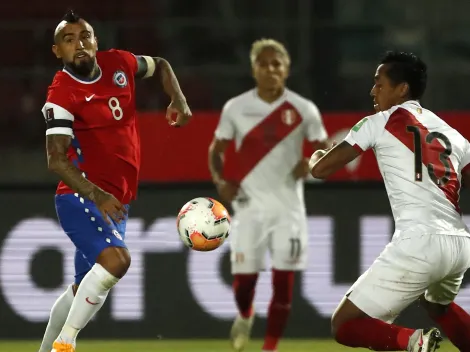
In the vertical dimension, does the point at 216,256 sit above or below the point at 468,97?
below

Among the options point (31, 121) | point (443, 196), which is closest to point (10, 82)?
point (31, 121)

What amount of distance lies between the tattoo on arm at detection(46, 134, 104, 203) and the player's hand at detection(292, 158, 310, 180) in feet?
7.91

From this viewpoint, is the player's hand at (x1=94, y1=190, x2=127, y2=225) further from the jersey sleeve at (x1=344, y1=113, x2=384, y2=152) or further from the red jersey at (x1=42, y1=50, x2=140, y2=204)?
the jersey sleeve at (x1=344, y1=113, x2=384, y2=152)

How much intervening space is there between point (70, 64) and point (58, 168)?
0.62 m

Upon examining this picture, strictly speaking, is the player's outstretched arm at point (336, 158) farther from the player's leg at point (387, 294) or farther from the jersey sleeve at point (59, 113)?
the jersey sleeve at point (59, 113)

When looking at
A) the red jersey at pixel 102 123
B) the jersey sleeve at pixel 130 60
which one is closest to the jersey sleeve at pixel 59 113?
the red jersey at pixel 102 123

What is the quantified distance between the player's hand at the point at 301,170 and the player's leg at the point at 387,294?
2533 millimetres

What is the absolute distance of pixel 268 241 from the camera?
8.18m

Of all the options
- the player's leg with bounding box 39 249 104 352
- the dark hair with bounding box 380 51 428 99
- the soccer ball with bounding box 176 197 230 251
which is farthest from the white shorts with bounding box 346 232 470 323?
the player's leg with bounding box 39 249 104 352

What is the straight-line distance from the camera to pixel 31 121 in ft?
35.5

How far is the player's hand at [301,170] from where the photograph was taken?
8102 millimetres

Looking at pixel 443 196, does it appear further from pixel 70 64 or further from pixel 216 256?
pixel 216 256

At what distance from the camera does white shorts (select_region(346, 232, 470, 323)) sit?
5527 mm

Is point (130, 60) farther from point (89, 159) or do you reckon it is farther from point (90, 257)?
point (90, 257)
